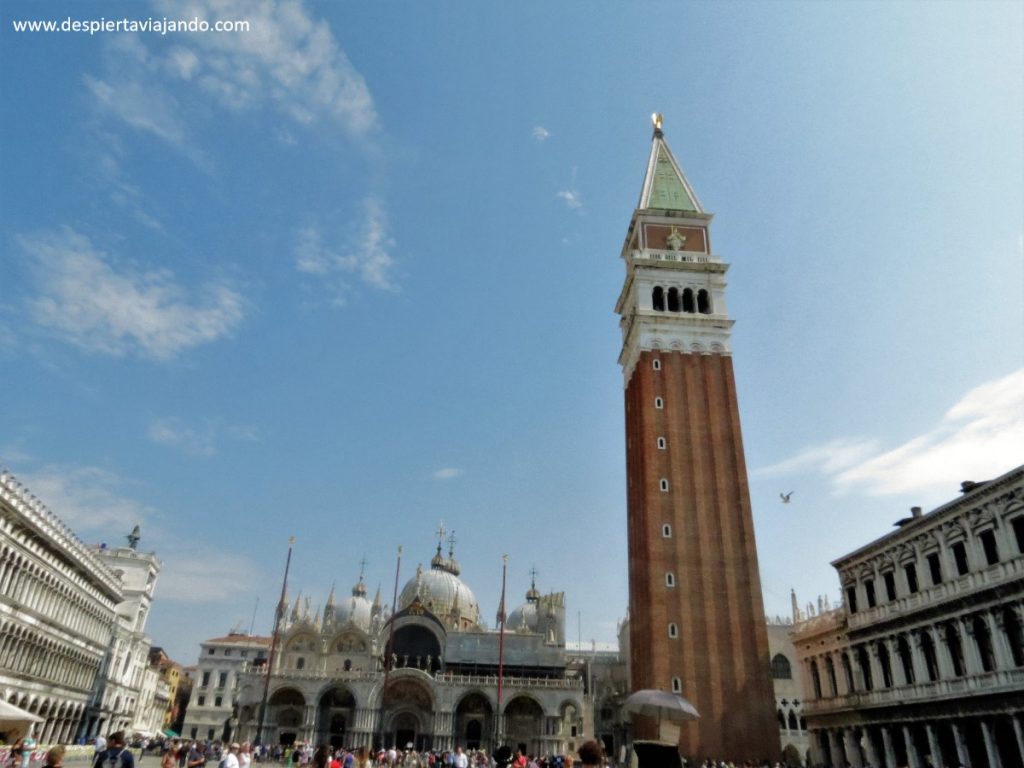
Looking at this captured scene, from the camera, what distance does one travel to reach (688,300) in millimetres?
52344

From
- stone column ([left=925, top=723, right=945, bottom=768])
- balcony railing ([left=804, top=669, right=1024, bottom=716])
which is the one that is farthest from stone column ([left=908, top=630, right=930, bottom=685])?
stone column ([left=925, top=723, right=945, bottom=768])

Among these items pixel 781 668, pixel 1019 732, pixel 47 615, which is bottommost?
pixel 1019 732

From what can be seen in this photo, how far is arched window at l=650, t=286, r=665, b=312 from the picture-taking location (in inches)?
2037

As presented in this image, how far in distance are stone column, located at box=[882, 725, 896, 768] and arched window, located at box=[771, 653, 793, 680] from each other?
2223 cm

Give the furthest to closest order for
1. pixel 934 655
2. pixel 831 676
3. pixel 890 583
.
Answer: pixel 831 676 < pixel 890 583 < pixel 934 655

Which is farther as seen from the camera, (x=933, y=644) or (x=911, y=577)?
(x=911, y=577)

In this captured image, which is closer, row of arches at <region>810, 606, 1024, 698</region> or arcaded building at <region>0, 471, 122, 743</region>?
row of arches at <region>810, 606, 1024, 698</region>

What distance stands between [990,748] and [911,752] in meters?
5.04

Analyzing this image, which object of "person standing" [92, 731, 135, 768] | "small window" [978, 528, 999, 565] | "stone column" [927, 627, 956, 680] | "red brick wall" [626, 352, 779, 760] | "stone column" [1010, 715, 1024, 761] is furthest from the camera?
"red brick wall" [626, 352, 779, 760]

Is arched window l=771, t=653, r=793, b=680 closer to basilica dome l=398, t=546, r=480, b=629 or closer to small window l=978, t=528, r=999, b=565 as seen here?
basilica dome l=398, t=546, r=480, b=629

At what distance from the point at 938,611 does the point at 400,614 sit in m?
41.2

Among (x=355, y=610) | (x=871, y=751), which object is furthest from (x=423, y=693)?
(x=871, y=751)

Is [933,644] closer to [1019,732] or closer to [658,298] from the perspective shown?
[1019,732]

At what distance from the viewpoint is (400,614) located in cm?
5991
